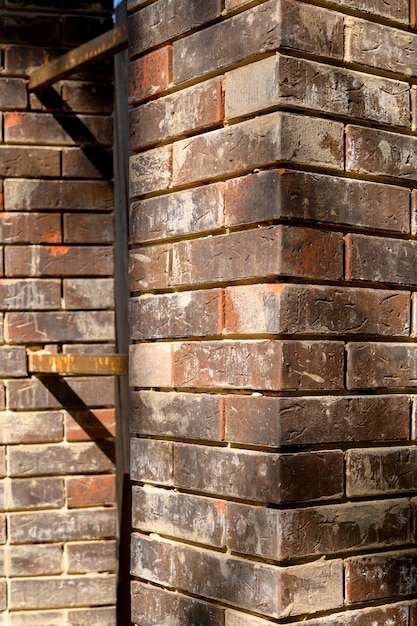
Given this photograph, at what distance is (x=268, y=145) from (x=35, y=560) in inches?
65.8

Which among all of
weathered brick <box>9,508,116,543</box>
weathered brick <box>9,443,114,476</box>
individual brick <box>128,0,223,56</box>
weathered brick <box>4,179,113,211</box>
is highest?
individual brick <box>128,0,223,56</box>

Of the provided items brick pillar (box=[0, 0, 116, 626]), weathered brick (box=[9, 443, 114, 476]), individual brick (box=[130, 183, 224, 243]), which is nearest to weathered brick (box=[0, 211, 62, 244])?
brick pillar (box=[0, 0, 116, 626])

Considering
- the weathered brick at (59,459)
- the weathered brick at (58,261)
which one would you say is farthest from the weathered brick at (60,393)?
the weathered brick at (58,261)

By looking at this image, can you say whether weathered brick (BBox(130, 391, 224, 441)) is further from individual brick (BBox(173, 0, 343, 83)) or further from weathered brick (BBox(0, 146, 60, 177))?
weathered brick (BBox(0, 146, 60, 177))

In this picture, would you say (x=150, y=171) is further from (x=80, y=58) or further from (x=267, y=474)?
(x=80, y=58)

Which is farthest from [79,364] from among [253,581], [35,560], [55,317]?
[253,581]

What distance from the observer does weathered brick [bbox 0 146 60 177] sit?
2.66 m

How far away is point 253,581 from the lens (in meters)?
1.56

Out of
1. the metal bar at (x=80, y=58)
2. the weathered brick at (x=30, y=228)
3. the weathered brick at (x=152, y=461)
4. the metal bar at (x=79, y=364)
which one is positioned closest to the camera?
the weathered brick at (x=152, y=461)

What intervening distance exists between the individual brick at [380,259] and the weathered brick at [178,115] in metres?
0.35

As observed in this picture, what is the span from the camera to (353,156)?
161 centimetres

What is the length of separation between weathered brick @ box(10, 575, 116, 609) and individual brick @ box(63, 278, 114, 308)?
31.7 inches

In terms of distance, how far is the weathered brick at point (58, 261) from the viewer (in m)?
2.67

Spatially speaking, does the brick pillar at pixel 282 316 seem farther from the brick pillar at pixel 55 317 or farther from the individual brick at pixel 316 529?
the brick pillar at pixel 55 317
